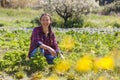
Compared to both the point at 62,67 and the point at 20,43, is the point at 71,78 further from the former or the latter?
the point at 20,43

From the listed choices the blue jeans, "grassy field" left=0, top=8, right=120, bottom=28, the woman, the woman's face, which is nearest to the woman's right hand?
the woman

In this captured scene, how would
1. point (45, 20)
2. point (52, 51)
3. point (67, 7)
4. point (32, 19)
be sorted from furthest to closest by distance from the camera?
point (32, 19) < point (67, 7) < point (52, 51) < point (45, 20)

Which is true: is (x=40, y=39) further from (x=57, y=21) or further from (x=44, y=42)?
(x=57, y=21)

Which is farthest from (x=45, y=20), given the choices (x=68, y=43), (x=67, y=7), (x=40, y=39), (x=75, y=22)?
(x=67, y=7)

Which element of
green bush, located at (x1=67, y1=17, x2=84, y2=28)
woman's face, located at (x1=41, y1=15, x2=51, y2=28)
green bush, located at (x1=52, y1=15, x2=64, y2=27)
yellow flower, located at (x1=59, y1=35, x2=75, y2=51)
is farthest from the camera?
green bush, located at (x1=52, y1=15, x2=64, y2=27)

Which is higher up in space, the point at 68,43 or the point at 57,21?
the point at 68,43

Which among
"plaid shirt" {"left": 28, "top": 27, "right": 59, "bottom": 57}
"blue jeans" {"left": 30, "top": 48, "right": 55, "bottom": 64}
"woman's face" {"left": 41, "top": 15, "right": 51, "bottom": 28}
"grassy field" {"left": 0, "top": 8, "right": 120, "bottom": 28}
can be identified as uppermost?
"woman's face" {"left": 41, "top": 15, "right": 51, "bottom": 28}

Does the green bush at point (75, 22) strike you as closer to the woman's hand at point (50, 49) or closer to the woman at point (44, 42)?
the woman at point (44, 42)

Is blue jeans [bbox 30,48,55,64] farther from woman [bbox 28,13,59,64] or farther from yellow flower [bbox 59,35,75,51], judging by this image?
yellow flower [bbox 59,35,75,51]

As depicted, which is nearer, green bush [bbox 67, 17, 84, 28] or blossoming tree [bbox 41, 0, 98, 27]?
green bush [bbox 67, 17, 84, 28]


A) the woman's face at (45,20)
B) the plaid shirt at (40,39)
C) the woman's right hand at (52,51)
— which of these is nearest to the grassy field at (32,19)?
the plaid shirt at (40,39)

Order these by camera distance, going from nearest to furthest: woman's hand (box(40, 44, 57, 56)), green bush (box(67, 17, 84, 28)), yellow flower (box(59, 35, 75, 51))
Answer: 1. yellow flower (box(59, 35, 75, 51))
2. woman's hand (box(40, 44, 57, 56))
3. green bush (box(67, 17, 84, 28))

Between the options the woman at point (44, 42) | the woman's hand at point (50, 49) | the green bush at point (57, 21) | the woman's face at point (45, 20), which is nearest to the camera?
the woman's face at point (45, 20)

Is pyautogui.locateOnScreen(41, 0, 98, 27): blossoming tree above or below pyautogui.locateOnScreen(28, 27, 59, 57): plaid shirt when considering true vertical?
below
